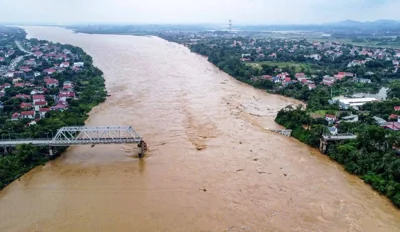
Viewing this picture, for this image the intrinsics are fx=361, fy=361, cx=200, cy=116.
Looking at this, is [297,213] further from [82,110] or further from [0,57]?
[0,57]

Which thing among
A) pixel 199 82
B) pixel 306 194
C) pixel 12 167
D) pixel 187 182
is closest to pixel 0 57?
pixel 199 82

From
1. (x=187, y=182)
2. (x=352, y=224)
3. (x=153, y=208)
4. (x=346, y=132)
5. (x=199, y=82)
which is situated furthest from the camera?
(x=199, y=82)

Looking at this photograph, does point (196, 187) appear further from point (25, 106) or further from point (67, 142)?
point (25, 106)

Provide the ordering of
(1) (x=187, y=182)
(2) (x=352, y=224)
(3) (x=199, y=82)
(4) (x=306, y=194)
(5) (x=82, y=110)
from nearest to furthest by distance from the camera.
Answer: (2) (x=352, y=224), (4) (x=306, y=194), (1) (x=187, y=182), (5) (x=82, y=110), (3) (x=199, y=82)

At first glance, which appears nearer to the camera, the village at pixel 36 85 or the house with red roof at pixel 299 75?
the village at pixel 36 85

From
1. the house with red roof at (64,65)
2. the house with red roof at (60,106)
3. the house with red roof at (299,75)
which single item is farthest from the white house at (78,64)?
the house with red roof at (299,75)

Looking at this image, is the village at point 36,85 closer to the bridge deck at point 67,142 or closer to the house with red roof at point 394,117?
the bridge deck at point 67,142
